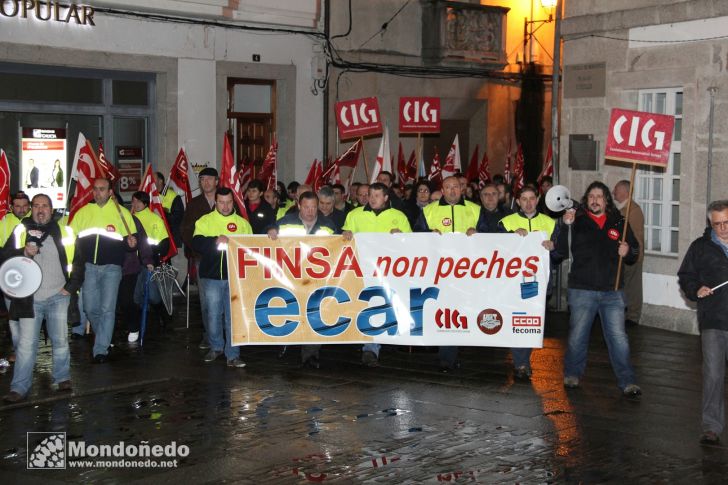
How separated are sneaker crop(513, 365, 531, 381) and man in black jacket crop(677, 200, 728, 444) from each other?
261cm

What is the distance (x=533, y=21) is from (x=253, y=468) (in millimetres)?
18244

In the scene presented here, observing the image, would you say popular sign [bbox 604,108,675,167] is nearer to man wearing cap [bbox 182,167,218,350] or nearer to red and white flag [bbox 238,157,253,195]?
man wearing cap [bbox 182,167,218,350]

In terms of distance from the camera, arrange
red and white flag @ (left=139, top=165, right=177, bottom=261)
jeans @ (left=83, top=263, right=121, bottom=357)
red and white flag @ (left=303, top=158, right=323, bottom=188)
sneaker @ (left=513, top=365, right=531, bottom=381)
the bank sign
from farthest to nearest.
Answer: the bank sign
red and white flag @ (left=303, top=158, right=323, bottom=188)
red and white flag @ (left=139, top=165, right=177, bottom=261)
jeans @ (left=83, top=263, right=121, bottom=357)
sneaker @ (left=513, top=365, right=531, bottom=381)

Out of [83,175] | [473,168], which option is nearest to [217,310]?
[83,175]

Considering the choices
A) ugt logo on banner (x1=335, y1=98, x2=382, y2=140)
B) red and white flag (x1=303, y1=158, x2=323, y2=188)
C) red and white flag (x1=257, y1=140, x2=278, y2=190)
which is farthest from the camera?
ugt logo on banner (x1=335, y1=98, x2=382, y2=140)

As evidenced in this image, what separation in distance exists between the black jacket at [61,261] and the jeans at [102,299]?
159cm

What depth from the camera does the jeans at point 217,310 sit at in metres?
12.1

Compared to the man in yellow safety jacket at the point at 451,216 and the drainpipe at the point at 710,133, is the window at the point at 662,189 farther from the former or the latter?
the man in yellow safety jacket at the point at 451,216

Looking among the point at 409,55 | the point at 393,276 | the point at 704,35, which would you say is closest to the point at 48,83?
the point at 409,55

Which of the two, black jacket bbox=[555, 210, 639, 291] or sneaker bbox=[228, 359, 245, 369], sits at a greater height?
black jacket bbox=[555, 210, 639, 291]

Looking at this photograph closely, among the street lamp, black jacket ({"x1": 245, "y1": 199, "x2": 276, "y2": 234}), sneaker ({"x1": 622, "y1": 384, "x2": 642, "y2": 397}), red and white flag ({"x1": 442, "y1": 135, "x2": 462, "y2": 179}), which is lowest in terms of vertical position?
sneaker ({"x1": 622, "y1": 384, "x2": 642, "y2": 397})

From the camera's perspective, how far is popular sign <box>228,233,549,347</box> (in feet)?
38.2

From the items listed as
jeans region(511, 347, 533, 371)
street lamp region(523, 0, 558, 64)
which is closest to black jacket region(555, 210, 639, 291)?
jeans region(511, 347, 533, 371)

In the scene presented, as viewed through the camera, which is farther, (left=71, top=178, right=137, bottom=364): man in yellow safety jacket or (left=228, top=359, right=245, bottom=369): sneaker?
(left=71, top=178, right=137, bottom=364): man in yellow safety jacket
